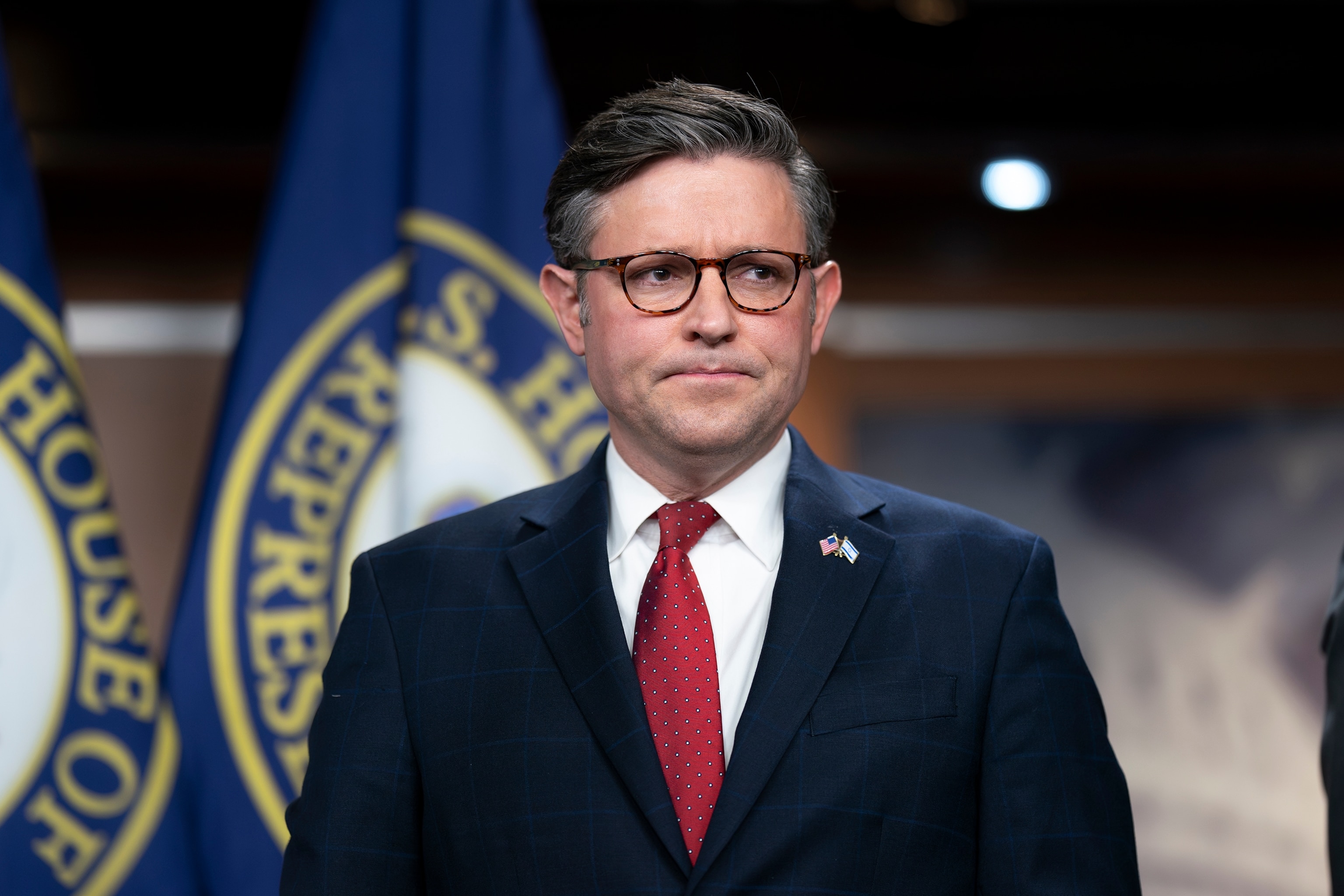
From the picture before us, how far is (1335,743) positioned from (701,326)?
804 mm

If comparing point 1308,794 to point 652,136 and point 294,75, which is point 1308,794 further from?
point 294,75

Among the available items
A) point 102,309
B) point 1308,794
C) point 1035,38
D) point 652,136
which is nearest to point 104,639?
point 102,309

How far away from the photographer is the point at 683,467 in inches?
54.1

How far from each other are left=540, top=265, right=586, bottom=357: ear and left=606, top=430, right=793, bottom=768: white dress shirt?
0.47ft

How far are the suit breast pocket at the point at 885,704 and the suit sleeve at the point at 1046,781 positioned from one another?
5 cm

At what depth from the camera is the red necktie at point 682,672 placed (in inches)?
49.1

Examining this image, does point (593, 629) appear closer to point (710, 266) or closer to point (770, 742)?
point (770, 742)

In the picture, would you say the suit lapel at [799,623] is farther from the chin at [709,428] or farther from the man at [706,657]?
the chin at [709,428]

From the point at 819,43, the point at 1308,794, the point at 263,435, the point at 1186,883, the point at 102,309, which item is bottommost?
the point at 1186,883

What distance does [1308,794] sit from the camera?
3.22 metres

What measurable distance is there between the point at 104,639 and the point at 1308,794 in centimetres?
280

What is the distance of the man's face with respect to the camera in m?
1.28

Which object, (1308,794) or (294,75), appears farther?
(1308,794)

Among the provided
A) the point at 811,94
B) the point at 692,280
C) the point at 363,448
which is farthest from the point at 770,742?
the point at 811,94
